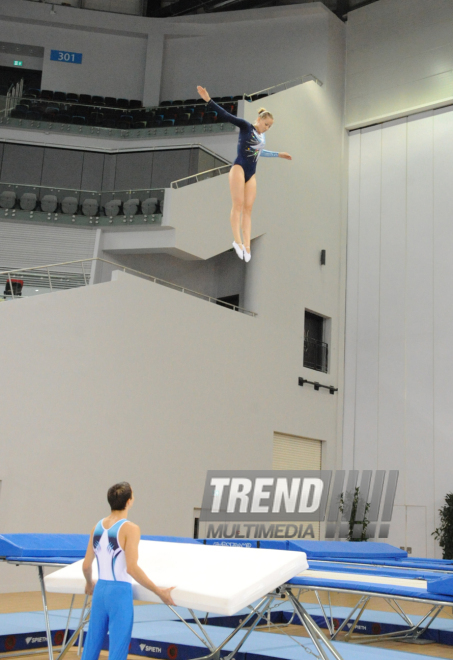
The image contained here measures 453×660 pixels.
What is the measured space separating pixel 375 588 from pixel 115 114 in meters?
15.5

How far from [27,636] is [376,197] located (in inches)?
597

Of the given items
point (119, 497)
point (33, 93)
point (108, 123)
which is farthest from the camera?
point (33, 93)

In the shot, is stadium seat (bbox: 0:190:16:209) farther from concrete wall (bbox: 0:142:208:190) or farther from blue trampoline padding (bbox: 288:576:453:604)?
blue trampoline padding (bbox: 288:576:453:604)

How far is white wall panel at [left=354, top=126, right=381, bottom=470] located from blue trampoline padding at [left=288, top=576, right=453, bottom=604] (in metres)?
12.4

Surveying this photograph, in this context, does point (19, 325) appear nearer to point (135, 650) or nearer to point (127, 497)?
point (135, 650)

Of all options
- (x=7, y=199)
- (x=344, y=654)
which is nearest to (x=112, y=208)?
(x=7, y=199)

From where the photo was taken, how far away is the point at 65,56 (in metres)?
19.9

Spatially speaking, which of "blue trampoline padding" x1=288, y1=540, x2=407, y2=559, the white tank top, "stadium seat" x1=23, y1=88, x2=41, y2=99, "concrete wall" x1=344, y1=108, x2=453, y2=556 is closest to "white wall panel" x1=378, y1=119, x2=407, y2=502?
"concrete wall" x1=344, y1=108, x2=453, y2=556

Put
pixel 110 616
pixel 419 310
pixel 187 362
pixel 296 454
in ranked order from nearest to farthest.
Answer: pixel 110 616, pixel 187 362, pixel 296 454, pixel 419 310

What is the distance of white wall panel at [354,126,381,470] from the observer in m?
17.1

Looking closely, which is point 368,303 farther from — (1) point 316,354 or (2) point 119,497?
(2) point 119,497

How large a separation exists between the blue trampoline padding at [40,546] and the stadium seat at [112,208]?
31.8ft

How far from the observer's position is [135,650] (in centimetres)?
631

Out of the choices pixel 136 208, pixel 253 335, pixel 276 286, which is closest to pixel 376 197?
pixel 276 286
